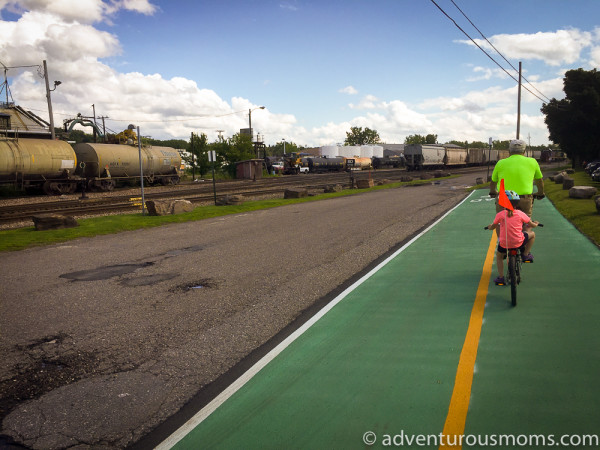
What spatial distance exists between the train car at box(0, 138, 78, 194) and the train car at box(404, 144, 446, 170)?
43.1 meters

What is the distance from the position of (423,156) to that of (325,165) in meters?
16.0

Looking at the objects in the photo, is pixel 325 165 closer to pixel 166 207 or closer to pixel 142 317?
pixel 166 207

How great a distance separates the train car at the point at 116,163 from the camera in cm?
3172

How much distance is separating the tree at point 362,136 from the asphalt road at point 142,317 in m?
147

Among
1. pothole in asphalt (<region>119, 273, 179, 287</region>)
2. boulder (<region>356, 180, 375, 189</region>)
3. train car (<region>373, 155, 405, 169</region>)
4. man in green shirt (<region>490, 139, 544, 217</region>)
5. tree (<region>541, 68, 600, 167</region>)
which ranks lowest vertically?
pothole in asphalt (<region>119, 273, 179, 287</region>)

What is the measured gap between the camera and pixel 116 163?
33.1 metres

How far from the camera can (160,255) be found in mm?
10938

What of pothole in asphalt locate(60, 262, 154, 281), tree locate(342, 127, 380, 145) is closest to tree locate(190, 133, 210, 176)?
pothole in asphalt locate(60, 262, 154, 281)

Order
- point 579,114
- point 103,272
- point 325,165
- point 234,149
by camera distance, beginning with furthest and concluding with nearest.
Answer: point 325,165 < point 234,149 < point 579,114 < point 103,272

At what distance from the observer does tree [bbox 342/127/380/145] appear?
514ft

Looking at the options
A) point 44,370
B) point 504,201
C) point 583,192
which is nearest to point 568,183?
point 583,192

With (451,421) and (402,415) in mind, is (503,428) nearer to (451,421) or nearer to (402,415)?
(451,421)

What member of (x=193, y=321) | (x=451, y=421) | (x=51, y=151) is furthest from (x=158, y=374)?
(x=51, y=151)

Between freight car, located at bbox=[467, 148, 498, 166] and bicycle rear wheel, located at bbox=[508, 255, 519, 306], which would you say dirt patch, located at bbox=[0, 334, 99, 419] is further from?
freight car, located at bbox=[467, 148, 498, 166]
